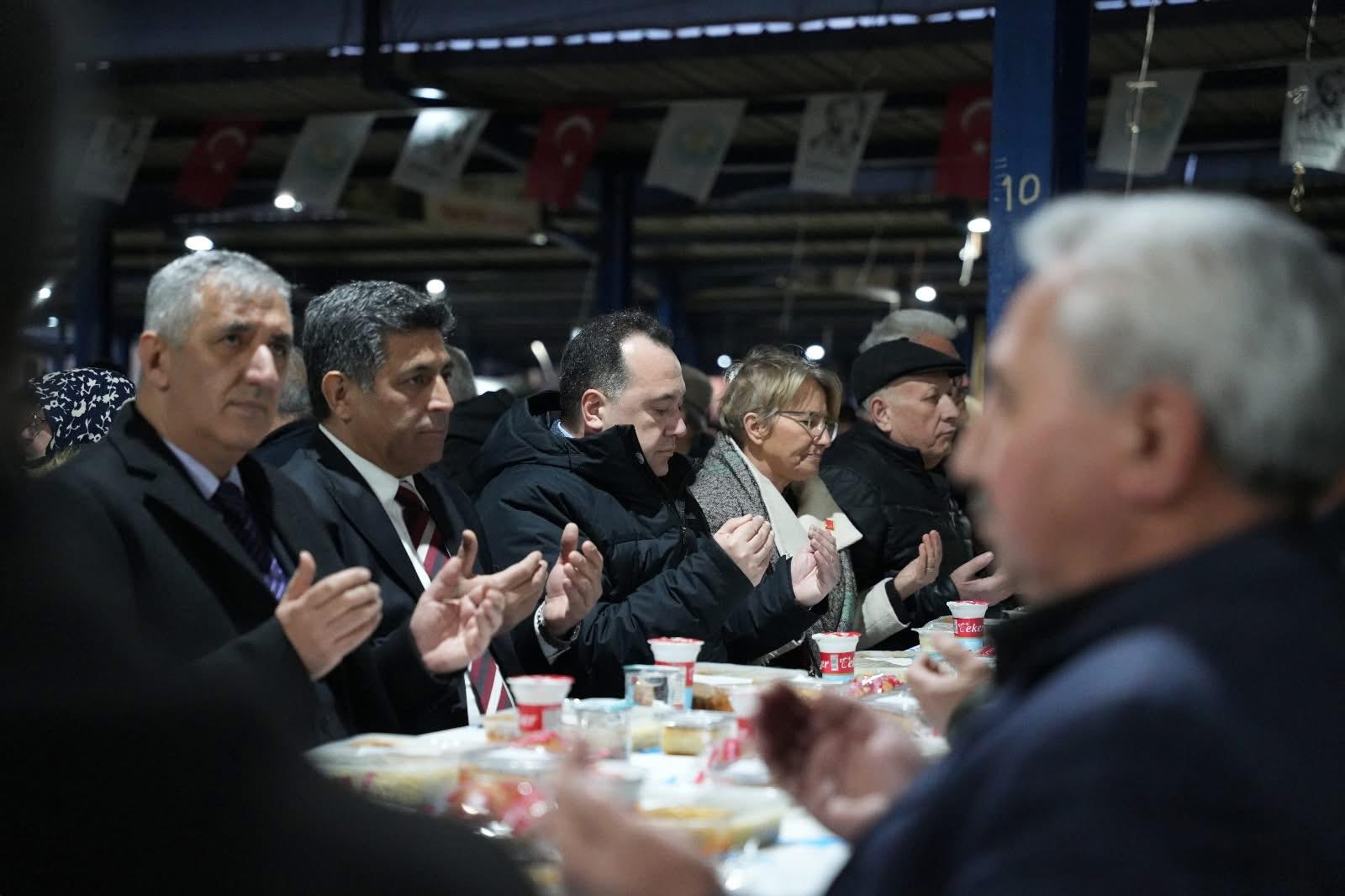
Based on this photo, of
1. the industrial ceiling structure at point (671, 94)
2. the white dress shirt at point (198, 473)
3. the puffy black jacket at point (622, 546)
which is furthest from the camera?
the industrial ceiling structure at point (671, 94)

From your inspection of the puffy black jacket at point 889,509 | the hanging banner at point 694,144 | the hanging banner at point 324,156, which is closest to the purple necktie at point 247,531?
the puffy black jacket at point 889,509

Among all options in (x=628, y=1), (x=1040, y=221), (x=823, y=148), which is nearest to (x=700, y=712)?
(x=1040, y=221)

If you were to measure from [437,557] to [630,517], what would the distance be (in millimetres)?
765

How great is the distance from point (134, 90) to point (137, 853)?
33.9 feet

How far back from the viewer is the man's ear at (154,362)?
2838 mm

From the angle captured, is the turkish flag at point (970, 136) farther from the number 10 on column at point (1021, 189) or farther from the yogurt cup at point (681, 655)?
the yogurt cup at point (681, 655)

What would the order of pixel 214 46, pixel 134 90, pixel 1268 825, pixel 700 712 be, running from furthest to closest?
1. pixel 134 90
2. pixel 214 46
3. pixel 700 712
4. pixel 1268 825

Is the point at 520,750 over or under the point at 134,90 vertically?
under

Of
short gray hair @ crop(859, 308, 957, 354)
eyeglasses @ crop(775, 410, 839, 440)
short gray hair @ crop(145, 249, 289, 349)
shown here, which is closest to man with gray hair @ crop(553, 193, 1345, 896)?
short gray hair @ crop(145, 249, 289, 349)

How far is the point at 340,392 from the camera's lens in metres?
3.63

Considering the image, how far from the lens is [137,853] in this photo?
0.72m

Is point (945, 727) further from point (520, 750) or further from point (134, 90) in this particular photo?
point (134, 90)

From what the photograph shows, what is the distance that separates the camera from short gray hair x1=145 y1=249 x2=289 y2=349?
289 centimetres

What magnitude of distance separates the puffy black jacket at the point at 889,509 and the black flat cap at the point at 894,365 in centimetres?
18
